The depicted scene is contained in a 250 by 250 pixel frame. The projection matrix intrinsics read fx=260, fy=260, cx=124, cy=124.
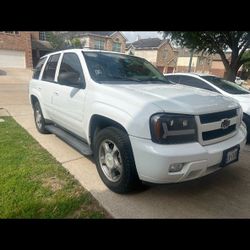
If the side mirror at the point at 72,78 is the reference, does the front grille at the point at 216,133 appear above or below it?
below

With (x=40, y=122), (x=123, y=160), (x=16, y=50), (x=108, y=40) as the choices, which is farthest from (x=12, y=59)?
(x=123, y=160)

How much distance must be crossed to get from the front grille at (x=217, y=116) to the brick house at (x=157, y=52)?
45.7 metres

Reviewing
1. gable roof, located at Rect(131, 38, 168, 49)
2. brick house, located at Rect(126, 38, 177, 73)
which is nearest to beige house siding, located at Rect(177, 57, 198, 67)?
brick house, located at Rect(126, 38, 177, 73)

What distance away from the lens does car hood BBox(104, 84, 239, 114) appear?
9.17 feet

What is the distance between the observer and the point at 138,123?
276 centimetres

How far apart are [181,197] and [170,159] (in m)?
1.00

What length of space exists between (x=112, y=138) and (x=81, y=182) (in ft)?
3.14

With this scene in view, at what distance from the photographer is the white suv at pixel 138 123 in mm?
2693

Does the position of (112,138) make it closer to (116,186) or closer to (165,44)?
(116,186)

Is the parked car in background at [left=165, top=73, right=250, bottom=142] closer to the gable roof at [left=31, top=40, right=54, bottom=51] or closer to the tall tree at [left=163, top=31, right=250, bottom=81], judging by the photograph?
the tall tree at [left=163, top=31, right=250, bottom=81]

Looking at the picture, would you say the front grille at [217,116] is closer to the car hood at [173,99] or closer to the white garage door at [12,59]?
the car hood at [173,99]

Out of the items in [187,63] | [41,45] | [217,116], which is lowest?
[187,63]

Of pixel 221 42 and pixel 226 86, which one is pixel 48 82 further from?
pixel 221 42

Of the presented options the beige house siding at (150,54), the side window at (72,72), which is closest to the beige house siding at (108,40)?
the beige house siding at (150,54)
